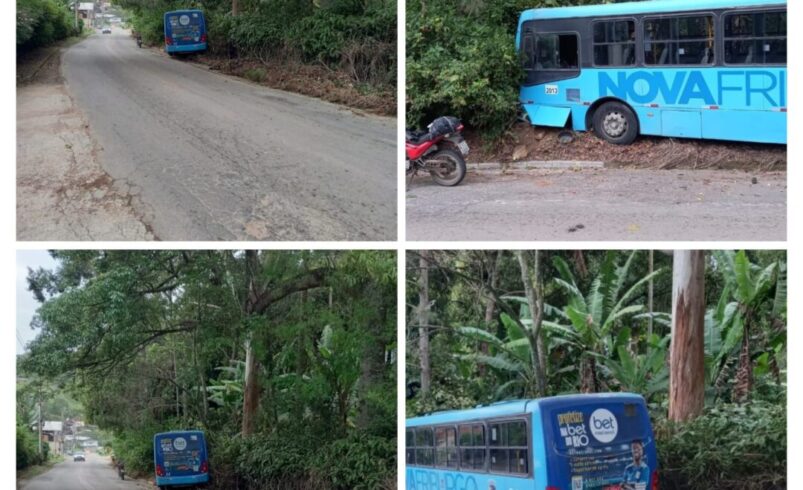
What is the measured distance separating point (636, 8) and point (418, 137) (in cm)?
366

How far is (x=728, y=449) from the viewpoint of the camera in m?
8.73

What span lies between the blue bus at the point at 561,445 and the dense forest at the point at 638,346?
109 cm

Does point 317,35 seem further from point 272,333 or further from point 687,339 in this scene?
point 687,339

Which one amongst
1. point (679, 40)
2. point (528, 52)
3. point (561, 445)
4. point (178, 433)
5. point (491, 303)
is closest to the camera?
point (561, 445)

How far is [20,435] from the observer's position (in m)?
14.9

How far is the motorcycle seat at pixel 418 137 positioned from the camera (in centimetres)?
1104

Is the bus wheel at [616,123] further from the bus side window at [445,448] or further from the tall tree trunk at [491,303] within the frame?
the bus side window at [445,448]

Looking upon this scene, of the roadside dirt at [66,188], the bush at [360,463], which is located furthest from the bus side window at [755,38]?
the roadside dirt at [66,188]

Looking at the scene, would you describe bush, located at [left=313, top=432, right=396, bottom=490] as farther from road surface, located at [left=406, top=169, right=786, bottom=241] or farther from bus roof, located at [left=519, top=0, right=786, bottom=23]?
bus roof, located at [left=519, top=0, right=786, bottom=23]

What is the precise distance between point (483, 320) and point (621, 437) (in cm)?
584

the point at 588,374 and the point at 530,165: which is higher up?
the point at 530,165

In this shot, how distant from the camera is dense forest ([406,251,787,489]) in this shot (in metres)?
9.02

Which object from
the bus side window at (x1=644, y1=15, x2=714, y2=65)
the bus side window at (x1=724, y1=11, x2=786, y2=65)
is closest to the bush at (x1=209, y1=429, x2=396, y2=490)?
the bus side window at (x1=644, y1=15, x2=714, y2=65)

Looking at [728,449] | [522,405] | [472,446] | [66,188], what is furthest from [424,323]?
[66,188]
